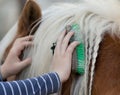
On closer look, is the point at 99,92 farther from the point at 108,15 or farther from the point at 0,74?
the point at 0,74

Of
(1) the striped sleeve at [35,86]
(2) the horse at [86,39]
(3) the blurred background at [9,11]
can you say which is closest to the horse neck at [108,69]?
(2) the horse at [86,39]

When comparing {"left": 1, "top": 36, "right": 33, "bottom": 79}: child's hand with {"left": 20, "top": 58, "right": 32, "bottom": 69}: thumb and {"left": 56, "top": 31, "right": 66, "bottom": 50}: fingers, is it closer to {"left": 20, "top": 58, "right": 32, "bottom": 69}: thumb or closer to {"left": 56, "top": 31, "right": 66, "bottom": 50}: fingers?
{"left": 20, "top": 58, "right": 32, "bottom": 69}: thumb

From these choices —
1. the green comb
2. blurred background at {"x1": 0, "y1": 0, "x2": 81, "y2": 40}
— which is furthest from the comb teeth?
blurred background at {"x1": 0, "y1": 0, "x2": 81, "y2": 40}

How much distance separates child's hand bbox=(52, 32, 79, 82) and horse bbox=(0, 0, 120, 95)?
3 centimetres

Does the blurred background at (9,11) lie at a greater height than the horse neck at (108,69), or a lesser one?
greater

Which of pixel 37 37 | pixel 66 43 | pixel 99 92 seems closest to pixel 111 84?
pixel 99 92

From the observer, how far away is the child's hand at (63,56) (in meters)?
0.86

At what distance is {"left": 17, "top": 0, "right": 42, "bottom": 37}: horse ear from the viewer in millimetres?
998

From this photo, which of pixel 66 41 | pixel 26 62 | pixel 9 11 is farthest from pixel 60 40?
pixel 9 11

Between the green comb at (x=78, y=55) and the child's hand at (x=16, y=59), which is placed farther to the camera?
the child's hand at (x=16, y=59)

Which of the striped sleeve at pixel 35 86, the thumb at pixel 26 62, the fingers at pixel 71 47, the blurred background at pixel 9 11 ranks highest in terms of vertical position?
the blurred background at pixel 9 11

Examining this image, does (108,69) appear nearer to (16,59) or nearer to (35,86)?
(35,86)

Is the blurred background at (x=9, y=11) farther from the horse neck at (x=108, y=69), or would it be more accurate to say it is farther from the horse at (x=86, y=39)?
the horse neck at (x=108, y=69)

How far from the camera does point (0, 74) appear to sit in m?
1.03
